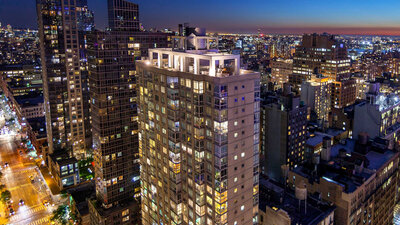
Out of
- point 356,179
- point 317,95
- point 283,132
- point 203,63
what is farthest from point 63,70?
point 317,95

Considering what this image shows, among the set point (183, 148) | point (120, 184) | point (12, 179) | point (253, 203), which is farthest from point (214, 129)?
point (12, 179)

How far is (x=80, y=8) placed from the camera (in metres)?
165

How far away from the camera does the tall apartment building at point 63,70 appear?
15275 cm

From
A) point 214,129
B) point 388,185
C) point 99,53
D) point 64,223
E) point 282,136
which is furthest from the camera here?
point 282,136

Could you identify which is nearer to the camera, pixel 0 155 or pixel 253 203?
pixel 253 203

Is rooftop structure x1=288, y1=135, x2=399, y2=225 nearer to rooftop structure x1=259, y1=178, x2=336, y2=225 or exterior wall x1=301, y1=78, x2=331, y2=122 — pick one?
rooftop structure x1=259, y1=178, x2=336, y2=225

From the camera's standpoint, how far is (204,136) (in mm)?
56625

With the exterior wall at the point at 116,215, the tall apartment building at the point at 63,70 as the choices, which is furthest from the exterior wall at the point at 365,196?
the tall apartment building at the point at 63,70

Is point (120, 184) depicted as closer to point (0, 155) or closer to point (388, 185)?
point (388, 185)

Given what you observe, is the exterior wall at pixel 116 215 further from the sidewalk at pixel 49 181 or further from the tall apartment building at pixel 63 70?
the tall apartment building at pixel 63 70

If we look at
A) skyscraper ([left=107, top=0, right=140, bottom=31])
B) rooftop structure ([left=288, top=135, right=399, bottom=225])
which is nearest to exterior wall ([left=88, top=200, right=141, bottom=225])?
rooftop structure ([left=288, top=135, right=399, bottom=225])

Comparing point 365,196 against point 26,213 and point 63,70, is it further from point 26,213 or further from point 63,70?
point 63,70

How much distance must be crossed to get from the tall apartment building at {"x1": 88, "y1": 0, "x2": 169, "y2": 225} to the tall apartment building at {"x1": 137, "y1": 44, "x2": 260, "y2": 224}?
109 feet

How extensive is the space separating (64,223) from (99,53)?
6281 cm
